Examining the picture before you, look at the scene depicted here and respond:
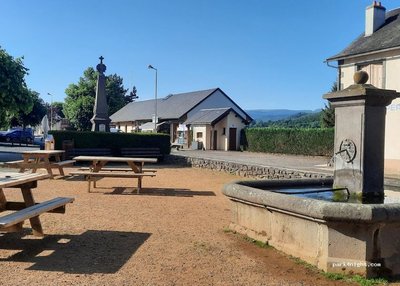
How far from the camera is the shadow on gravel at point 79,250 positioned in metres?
4.58

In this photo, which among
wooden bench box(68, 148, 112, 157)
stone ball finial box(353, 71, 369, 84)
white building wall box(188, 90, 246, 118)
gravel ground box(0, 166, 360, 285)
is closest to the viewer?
gravel ground box(0, 166, 360, 285)

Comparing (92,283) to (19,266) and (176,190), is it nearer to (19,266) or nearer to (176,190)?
(19,266)

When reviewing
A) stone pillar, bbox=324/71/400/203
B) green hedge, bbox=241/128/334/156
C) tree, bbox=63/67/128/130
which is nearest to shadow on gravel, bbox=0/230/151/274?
stone pillar, bbox=324/71/400/203

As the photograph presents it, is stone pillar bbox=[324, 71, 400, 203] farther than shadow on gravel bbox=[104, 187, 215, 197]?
No

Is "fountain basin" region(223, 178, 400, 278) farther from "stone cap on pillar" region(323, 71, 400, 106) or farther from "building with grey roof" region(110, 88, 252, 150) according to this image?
"building with grey roof" region(110, 88, 252, 150)

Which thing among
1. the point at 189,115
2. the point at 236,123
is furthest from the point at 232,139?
the point at 189,115

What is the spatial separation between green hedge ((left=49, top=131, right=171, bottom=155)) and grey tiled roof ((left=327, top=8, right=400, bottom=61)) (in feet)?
33.3

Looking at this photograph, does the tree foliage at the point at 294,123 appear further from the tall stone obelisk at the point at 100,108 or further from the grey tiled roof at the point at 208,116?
the tall stone obelisk at the point at 100,108

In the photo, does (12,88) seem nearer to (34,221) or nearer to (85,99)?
(34,221)

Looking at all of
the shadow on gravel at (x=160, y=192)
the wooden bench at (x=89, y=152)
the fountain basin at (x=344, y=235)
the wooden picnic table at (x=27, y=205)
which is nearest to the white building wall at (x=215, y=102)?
the wooden bench at (x=89, y=152)

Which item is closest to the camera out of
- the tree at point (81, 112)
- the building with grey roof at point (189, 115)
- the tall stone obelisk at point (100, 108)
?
the tall stone obelisk at point (100, 108)

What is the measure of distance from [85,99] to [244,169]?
1874 inches

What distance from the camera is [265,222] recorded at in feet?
18.4

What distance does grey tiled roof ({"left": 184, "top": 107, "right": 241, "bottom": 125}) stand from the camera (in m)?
36.1
